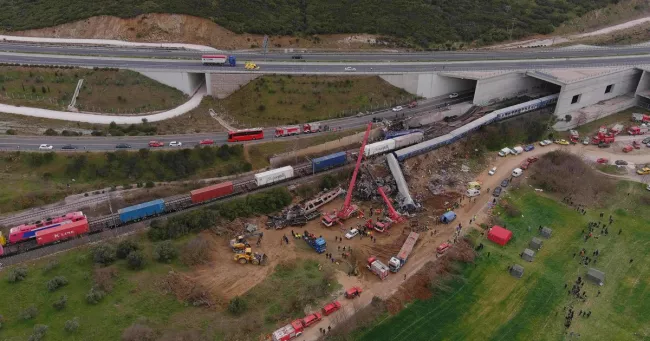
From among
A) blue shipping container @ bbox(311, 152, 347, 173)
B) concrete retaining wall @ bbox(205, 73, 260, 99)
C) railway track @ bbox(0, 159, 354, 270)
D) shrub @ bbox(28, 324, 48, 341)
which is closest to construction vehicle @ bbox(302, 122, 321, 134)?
blue shipping container @ bbox(311, 152, 347, 173)

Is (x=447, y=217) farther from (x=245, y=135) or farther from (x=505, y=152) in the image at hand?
(x=245, y=135)

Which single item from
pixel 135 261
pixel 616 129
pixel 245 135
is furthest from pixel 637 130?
pixel 135 261

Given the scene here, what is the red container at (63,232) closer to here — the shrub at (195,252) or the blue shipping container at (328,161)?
the shrub at (195,252)

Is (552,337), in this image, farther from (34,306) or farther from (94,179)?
(94,179)

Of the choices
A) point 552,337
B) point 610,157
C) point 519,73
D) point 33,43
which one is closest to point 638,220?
point 610,157

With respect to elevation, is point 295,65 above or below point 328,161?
above

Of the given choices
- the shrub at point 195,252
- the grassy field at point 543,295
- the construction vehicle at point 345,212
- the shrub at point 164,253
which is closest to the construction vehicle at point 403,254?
the grassy field at point 543,295

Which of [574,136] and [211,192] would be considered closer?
[211,192]
